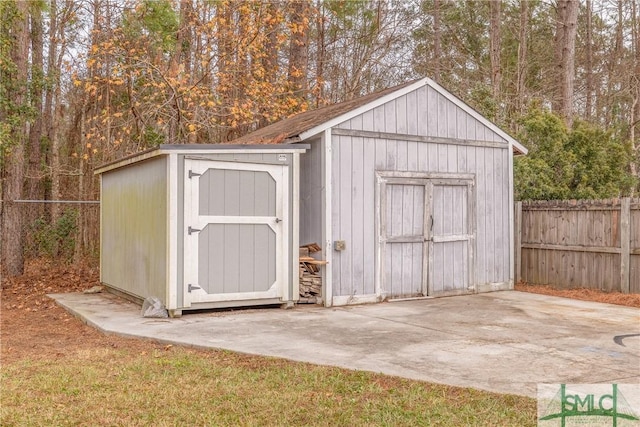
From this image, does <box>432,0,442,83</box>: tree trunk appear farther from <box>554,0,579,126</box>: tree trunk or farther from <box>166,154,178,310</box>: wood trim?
<box>166,154,178,310</box>: wood trim

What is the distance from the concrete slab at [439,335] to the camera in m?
4.43

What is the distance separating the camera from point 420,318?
6.82 m

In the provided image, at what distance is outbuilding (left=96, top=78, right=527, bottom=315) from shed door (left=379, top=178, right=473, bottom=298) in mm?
17

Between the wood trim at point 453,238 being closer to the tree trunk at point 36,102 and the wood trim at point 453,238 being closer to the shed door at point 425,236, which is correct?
Answer: the shed door at point 425,236

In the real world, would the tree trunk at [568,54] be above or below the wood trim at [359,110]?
above

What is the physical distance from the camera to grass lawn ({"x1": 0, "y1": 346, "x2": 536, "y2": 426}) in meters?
3.41

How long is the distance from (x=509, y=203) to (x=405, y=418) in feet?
22.5


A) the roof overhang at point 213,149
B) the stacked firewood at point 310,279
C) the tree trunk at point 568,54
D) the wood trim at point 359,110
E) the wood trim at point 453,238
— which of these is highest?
the tree trunk at point 568,54

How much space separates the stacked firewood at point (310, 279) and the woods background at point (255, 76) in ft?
16.2

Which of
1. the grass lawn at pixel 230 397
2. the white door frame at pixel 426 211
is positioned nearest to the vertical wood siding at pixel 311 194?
the white door frame at pixel 426 211

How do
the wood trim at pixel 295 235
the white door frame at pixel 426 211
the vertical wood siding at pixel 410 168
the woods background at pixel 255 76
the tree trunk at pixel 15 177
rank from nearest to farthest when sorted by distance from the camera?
the wood trim at pixel 295 235, the vertical wood siding at pixel 410 168, the white door frame at pixel 426 211, the tree trunk at pixel 15 177, the woods background at pixel 255 76

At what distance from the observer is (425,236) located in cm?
863

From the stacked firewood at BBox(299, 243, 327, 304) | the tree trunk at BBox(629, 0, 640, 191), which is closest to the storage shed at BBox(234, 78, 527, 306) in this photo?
the stacked firewood at BBox(299, 243, 327, 304)

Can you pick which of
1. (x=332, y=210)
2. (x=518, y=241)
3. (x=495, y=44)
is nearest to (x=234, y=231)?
(x=332, y=210)
